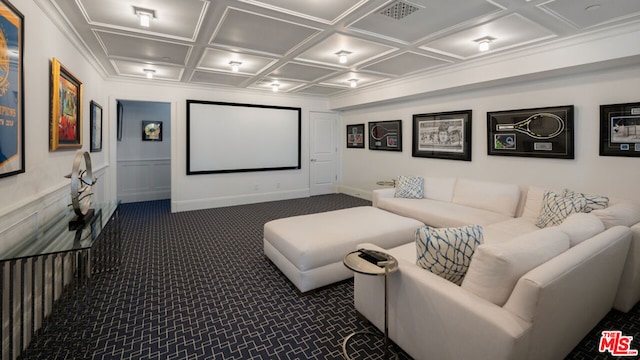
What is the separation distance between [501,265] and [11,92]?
10.1 feet

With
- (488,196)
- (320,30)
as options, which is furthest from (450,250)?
(488,196)

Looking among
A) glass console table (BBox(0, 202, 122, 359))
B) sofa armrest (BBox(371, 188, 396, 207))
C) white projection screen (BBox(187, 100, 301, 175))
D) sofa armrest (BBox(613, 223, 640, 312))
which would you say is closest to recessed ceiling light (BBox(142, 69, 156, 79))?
white projection screen (BBox(187, 100, 301, 175))

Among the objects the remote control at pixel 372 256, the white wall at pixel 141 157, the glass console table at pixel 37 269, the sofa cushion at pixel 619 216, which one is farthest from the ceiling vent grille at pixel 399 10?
the white wall at pixel 141 157

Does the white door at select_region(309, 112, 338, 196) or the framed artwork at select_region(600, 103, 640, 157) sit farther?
the white door at select_region(309, 112, 338, 196)

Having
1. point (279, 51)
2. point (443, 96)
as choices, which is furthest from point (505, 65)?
point (279, 51)

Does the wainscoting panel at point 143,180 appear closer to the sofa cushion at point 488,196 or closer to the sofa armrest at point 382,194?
the sofa armrest at point 382,194

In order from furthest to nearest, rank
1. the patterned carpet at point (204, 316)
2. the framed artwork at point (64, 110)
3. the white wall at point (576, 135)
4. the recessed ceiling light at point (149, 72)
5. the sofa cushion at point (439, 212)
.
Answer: the recessed ceiling light at point (149, 72)
the sofa cushion at point (439, 212)
the white wall at point (576, 135)
the framed artwork at point (64, 110)
the patterned carpet at point (204, 316)

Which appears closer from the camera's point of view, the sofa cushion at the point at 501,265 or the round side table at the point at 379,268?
the sofa cushion at the point at 501,265

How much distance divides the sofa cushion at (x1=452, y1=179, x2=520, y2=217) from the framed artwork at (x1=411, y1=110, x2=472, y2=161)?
0.72 m

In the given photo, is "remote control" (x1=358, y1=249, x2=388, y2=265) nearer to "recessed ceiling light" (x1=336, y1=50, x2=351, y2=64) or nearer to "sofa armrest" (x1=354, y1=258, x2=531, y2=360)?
"sofa armrest" (x1=354, y1=258, x2=531, y2=360)

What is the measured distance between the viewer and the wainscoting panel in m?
7.07

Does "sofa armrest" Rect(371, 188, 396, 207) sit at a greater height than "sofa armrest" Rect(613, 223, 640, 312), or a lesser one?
greater

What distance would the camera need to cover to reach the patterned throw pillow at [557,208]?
→ 10.2 feet

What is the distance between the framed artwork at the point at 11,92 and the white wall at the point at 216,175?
12.8 ft
